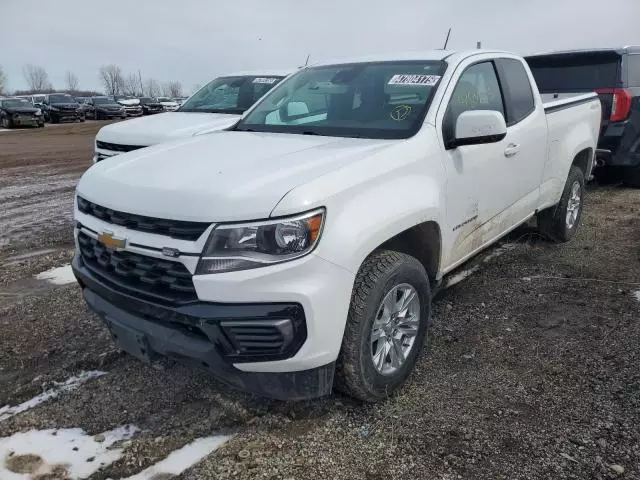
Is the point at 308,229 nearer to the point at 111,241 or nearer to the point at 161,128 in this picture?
the point at 111,241

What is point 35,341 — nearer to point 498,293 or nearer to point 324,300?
point 324,300

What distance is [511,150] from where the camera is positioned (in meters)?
3.84

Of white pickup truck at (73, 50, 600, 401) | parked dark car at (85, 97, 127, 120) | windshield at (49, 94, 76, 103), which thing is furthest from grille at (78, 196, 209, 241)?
parked dark car at (85, 97, 127, 120)

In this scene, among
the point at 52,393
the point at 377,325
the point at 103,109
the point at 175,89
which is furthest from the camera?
the point at 175,89

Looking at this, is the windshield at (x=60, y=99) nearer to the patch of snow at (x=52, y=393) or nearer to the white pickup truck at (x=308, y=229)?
the white pickup truck at (x=308, y=229)

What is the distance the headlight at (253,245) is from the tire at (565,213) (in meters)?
3.71

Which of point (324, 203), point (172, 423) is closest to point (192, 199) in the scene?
point (324, 203)

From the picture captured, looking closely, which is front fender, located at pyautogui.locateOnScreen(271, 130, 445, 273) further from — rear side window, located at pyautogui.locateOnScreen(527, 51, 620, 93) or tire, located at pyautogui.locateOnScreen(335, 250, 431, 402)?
rear side window, located at pyautogui.locateOnScreen(527, 51, 620, 93)

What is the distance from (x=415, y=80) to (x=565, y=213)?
261 cm

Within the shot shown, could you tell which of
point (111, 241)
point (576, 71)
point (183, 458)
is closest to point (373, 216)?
point (111, 241)

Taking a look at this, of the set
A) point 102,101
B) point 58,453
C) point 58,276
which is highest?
point 102,101

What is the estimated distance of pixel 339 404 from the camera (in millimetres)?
2863

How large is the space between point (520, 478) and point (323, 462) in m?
0.85

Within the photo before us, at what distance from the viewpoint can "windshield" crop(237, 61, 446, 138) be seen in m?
3.22
